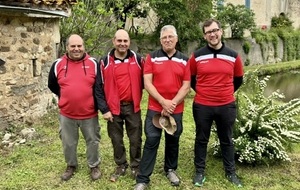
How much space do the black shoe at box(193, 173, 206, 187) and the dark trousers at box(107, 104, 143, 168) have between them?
740 mm

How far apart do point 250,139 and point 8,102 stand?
409 cm

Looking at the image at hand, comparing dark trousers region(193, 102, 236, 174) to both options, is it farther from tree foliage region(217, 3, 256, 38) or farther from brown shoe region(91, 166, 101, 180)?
tree foliage region(217, 3, 256, 38)

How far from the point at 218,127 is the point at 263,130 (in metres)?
1.05

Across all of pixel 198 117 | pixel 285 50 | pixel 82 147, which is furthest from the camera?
pixel 285 50

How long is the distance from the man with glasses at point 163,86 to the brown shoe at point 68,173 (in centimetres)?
94

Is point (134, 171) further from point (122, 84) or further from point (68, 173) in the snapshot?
point (122, 84)

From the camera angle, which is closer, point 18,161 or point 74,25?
point 18,161

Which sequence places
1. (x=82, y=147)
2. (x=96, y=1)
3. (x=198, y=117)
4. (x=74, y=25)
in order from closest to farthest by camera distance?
(x=198, y=117) < (x=82, y=147) < (x=74, y=25) < (x=96, y=1)

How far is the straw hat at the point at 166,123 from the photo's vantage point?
4.38 m

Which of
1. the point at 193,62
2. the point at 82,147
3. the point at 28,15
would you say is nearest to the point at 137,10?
the point at 28,15

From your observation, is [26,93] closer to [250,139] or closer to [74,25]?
[74,25]

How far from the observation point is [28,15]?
21.8 ft

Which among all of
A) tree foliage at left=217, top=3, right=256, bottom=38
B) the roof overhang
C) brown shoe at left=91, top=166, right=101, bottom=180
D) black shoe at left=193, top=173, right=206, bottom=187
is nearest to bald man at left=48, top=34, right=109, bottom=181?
brown shoe at left=91, top=166, right=101, bottom=180

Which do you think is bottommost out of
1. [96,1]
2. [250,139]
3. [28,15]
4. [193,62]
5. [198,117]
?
[250,139]
